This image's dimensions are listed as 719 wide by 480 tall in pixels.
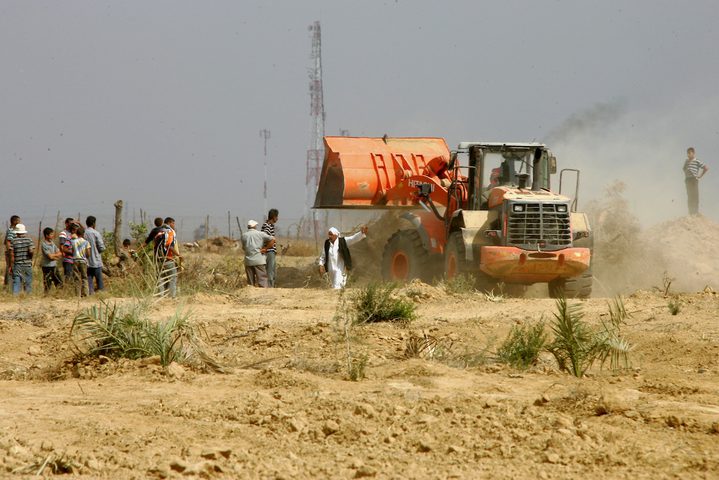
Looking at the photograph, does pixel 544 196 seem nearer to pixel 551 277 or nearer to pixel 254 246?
pixel 551 277

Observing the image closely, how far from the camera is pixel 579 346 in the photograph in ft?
27.2

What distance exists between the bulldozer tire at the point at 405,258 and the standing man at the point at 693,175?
5968 mm

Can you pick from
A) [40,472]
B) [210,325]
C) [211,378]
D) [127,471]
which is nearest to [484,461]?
[127,471]

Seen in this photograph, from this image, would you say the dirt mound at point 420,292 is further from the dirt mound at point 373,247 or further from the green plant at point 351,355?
the dirt mound at point 373,247

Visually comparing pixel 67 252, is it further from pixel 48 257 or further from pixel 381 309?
pixel 381 309

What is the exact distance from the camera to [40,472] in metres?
5.16

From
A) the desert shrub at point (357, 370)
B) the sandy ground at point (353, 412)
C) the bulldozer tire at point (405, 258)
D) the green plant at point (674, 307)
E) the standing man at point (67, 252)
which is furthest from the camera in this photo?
the bulldozer tire at point (405, 258)

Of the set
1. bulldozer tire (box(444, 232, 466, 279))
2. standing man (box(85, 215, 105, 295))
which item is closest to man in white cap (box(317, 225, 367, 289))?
bulldozer tire (box(444, 232, 466, 279))

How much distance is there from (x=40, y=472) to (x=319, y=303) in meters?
8.39

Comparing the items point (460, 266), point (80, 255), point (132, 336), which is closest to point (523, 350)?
point (132, 336)

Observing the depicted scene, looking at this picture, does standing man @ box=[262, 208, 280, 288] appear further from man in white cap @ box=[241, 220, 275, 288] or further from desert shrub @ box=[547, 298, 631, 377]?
desert shrub @ box=[547, 298, 631, 377]

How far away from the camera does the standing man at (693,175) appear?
775 inches

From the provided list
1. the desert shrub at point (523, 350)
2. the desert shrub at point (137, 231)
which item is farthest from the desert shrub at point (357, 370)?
the desert shrub at point (137, 231)

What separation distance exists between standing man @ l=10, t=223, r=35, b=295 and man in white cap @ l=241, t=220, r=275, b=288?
124 inches
